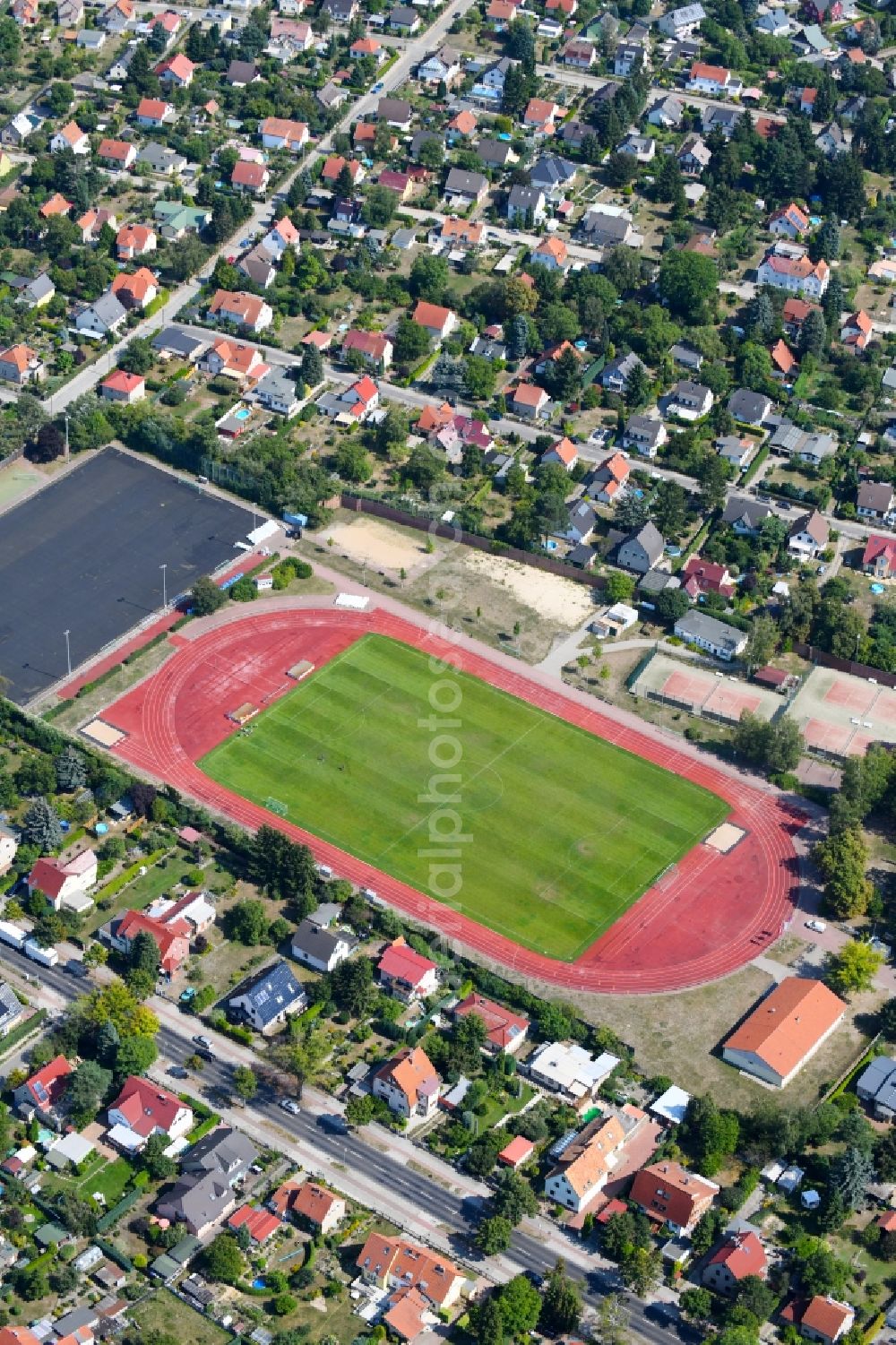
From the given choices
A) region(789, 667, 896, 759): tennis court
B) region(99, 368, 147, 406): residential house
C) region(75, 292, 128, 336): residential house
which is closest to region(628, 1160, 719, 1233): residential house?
region(789, 667, 896, 759): tennis court

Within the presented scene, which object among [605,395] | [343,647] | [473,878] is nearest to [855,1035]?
[473,878]

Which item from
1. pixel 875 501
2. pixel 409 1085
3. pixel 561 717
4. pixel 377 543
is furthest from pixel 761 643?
pixel 409 1085

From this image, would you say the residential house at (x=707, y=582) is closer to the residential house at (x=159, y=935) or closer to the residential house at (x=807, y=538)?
the residential house at (x=807, y=538)

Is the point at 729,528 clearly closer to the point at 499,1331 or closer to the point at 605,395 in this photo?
the point at 605,395

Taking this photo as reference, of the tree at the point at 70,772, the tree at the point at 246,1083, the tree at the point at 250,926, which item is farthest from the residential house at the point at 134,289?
the tree at the point at 246,1083

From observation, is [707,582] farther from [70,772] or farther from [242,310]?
[242,310]

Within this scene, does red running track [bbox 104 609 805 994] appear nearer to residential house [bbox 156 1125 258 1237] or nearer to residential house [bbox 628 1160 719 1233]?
residential house [bbox 628 1160 719 1233]
